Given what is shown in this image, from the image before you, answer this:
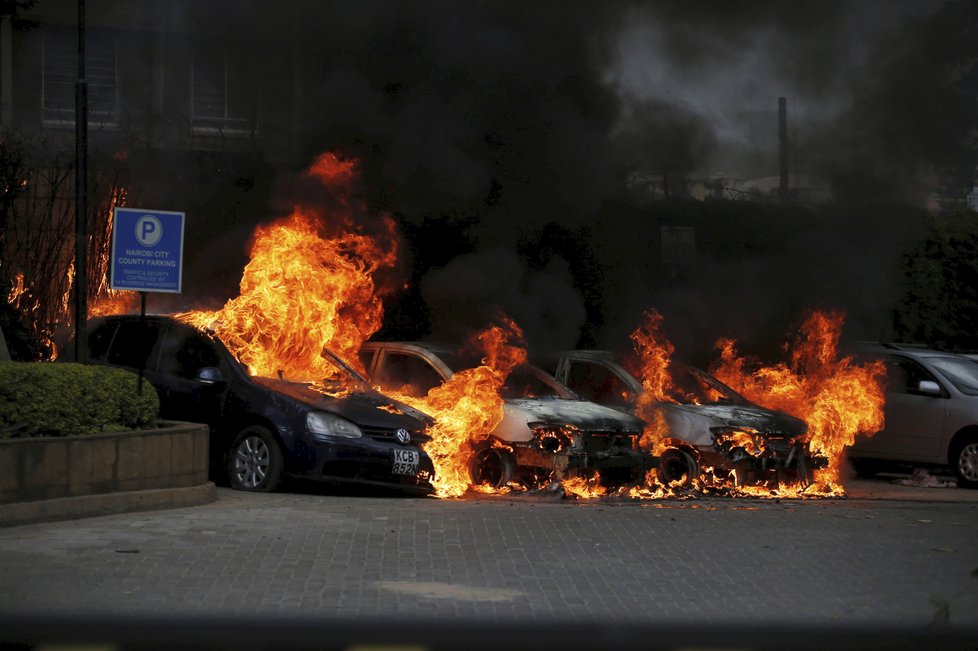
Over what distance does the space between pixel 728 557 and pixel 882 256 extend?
9.57m

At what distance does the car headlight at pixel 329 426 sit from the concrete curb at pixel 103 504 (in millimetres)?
1071

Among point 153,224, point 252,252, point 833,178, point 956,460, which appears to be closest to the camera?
point 153,224

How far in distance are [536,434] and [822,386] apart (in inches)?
189

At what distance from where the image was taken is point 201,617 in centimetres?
620

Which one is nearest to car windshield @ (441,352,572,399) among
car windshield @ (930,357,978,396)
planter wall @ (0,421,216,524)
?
planter wall @ (0,421,216,524)

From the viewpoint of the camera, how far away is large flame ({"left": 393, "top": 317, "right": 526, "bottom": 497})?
11.5 metres

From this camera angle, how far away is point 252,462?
1114 centimetres

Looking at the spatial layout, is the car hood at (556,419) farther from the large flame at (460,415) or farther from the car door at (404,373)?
the car door at (404,373)

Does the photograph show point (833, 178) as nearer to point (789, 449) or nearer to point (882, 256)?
point (882, 256)

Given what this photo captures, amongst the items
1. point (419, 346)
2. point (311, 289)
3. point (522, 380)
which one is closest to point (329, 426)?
point (419, 346)

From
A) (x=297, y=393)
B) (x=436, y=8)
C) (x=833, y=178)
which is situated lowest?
(x=297, y=393)

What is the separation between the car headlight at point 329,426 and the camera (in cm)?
1086

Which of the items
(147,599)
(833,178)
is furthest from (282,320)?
(833,178)

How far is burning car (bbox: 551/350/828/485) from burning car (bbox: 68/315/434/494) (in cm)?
263
